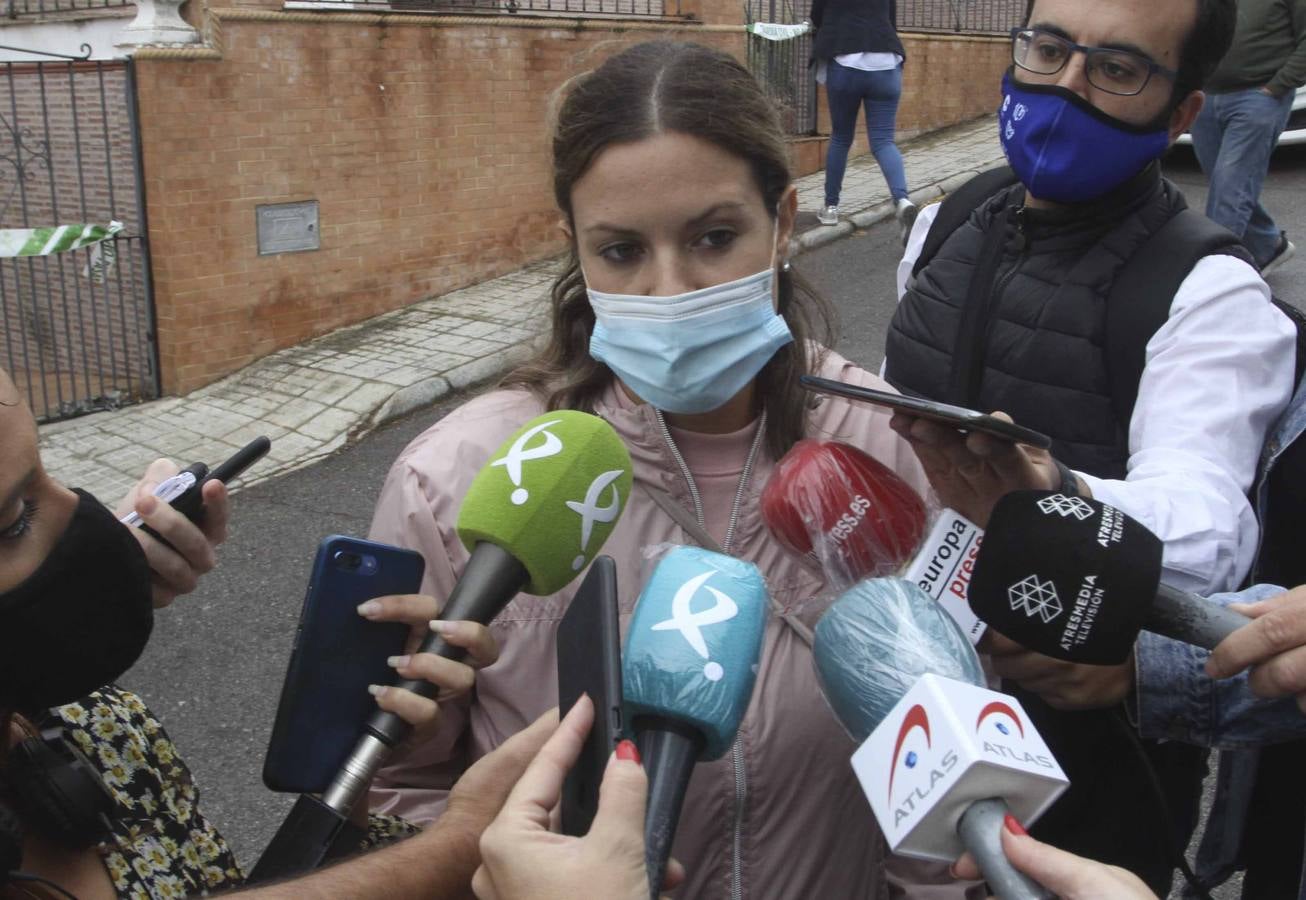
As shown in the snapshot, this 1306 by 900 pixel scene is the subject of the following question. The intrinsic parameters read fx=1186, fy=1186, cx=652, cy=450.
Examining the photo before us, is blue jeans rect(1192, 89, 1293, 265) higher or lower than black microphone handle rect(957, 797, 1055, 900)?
lower

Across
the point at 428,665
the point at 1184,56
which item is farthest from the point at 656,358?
the point at 1184,56

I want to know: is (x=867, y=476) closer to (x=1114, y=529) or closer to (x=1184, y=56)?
(x=1114, y=529)

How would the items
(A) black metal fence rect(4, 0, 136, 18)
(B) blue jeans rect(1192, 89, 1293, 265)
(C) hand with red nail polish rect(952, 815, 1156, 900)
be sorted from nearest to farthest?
(C) hand with red nail polish rect(952, 815, 1156, 900), (B) blue jeans rect(1192, 89, 1293, 265), (A) black metal fence rect(4, 0, 136, 18)

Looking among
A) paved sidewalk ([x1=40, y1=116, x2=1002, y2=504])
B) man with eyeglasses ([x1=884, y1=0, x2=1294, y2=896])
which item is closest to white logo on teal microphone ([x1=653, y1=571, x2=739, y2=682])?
man with eyeglasses ([x1=884, y1=0, x2=1294, y2=896])

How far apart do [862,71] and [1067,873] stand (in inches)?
323

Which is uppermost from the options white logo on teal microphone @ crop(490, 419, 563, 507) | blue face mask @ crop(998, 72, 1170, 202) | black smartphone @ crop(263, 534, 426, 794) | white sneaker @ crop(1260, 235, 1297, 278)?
blue face mask @ crop(998, 72, 1170, 202)

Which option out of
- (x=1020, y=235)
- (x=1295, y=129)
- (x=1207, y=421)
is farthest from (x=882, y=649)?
(x=1295, y=129)

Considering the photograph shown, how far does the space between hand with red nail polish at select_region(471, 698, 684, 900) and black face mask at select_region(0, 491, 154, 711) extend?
69 centimetres

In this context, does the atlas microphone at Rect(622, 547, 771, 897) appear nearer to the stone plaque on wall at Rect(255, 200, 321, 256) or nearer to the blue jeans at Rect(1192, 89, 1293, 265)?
the blue jeans at Rect(1192, 89, 1293, 265)

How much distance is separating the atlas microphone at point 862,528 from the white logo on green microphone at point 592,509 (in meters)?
0.22

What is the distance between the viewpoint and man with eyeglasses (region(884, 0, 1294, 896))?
71.8 inches

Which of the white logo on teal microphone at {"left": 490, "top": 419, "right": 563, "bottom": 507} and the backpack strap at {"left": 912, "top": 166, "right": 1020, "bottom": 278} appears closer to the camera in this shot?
the white logo on teal microphone at {"left": 490, "top": 419, "right": 563, "bottom": 507}

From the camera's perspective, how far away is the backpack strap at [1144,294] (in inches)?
80.9

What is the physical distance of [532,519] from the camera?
145 centimetres
